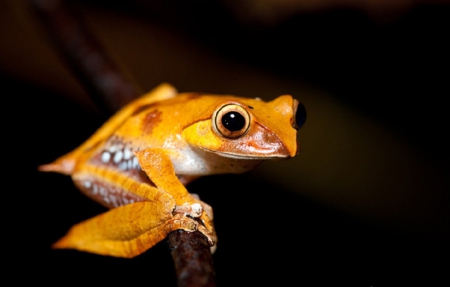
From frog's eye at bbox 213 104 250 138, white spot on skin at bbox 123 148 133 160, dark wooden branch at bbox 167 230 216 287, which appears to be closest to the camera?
dark wooden branch at bbox 167 230 216 287

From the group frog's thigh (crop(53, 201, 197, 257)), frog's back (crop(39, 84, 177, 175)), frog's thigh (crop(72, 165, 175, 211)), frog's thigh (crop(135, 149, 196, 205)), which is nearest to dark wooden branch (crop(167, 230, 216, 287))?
frog's thigh (crop(53, 201, 197, 257))

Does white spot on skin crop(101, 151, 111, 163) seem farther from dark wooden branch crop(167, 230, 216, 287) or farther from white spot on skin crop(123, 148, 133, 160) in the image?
dark wooden branch crop(167, 230, 216, 287)

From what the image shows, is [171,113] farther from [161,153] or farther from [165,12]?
[165,12]

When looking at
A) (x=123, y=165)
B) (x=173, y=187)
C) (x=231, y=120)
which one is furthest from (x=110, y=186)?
(x=231, y=120)

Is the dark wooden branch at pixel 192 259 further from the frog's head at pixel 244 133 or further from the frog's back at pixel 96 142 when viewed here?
the frog's back at pixel 96 142

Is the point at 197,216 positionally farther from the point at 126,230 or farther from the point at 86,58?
the point at 86,58

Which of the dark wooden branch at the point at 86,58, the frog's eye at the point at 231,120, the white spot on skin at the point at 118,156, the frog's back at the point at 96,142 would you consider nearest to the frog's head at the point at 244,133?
the frog's eye at the point at 231,120

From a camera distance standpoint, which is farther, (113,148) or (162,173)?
(113,148)

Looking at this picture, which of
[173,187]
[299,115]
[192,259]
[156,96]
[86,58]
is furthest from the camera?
[86,58]
